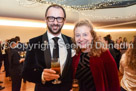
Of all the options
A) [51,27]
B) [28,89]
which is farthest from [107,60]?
[28,89]

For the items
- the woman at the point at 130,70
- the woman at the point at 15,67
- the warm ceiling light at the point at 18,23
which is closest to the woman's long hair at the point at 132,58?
the woman at the point at 130,70

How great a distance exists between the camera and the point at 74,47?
137 cm

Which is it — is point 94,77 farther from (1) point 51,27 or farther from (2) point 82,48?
(1) point 51,27

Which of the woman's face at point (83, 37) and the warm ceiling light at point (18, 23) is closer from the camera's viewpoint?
the woman's face at point (83, 37)

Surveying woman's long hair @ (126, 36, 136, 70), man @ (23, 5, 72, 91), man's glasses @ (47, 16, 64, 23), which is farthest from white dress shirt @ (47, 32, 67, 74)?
woman's long hair @ (126, 36, 136, 70)

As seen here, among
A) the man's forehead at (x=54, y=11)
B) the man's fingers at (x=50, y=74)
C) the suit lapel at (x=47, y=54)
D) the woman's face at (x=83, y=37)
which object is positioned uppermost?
the man's forehead at (x=54, y=11)

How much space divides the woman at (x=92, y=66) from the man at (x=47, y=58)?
161 mm

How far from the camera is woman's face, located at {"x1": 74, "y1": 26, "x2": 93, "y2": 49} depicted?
50.4 inches

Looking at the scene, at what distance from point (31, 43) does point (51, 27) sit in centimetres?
24

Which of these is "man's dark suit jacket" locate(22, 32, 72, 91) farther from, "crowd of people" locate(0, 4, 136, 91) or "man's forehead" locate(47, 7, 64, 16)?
"man's forehead" locate(47, 7, 64, 16)

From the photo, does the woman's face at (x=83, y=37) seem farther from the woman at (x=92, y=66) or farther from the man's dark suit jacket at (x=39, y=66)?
the man's dark suit jacket at (x=39, y=66)

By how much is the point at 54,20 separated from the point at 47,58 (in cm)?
36

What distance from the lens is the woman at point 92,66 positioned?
1245 mm

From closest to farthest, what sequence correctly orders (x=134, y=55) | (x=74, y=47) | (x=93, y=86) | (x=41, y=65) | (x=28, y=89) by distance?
(x=41, y=65), (x=93, y=86), (x=74, y=47), (x=134, y=55), (x=28, y=89)
